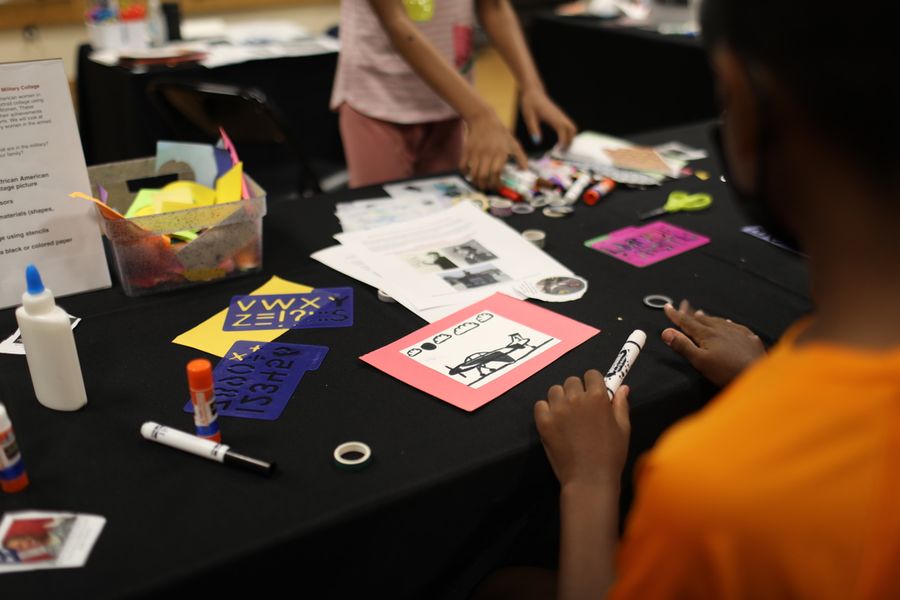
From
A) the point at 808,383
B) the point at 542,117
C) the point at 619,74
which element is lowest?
the point at 619,74

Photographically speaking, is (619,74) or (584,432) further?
(619,74)

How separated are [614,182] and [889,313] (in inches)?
43.4

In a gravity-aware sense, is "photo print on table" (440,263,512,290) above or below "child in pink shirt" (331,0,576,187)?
below

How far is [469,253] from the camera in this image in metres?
1.27

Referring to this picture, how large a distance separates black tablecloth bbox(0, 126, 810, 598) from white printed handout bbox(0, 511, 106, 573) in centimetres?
1

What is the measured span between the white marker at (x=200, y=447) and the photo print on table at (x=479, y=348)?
0.27 meters

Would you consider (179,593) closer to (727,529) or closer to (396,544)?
(396,544)

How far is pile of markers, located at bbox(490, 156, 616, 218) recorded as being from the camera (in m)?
1.47

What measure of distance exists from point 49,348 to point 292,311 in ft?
1.09

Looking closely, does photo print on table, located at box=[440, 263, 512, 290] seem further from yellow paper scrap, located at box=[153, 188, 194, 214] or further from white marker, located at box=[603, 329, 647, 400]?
yellow paper scrap, located at box=[153, 188, 194, 214]

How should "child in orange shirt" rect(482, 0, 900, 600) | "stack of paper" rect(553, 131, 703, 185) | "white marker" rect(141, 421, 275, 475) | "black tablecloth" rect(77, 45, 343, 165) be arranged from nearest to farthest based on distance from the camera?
"child in orange shirt" rect(482, 0, 900, 600), "white marker" rect(141, 421, 275, 475), "stack of paper" rect(553, 131, 703, 185), "black tablecloth" rect(77, 45, 343, 165)

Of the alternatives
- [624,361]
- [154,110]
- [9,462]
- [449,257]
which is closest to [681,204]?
[449,257]

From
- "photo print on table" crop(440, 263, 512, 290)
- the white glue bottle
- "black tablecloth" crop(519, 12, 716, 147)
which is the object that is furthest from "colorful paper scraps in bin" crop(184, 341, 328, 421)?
"black tablecloth" crop(519, 12, 716, 147)

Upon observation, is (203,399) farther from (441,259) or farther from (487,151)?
(487,151)
